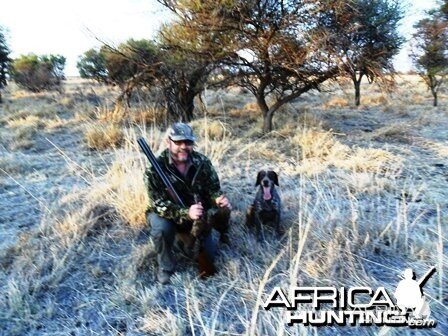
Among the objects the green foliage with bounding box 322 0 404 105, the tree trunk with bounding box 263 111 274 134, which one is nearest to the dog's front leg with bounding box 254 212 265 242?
the green foliage with bounding box 322 0 404 105

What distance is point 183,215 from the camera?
9.61 feet

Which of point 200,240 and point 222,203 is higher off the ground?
point 222,203

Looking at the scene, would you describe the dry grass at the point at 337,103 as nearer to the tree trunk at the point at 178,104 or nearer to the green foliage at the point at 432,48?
the green foliage at the point at 432,48

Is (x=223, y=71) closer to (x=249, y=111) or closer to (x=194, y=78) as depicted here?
(x=194, y=78)

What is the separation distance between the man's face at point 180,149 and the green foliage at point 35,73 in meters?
18.4

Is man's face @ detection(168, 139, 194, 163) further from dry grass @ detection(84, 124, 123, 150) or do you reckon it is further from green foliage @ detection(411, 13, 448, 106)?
green foliage @ detection(411, 13, 448, 106)

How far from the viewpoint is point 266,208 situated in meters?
3.36

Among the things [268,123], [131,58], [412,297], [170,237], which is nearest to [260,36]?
[268,123]

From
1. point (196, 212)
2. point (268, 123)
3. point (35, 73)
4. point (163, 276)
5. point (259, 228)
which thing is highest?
point (35, 73)

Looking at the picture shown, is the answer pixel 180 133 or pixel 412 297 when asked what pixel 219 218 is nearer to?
pixel 180 133

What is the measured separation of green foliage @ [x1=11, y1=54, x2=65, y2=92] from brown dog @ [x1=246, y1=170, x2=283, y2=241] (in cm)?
1847

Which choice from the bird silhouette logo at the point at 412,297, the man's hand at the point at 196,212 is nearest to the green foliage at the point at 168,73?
the man's hand at the point at 196,212

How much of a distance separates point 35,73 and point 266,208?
67.6ft
